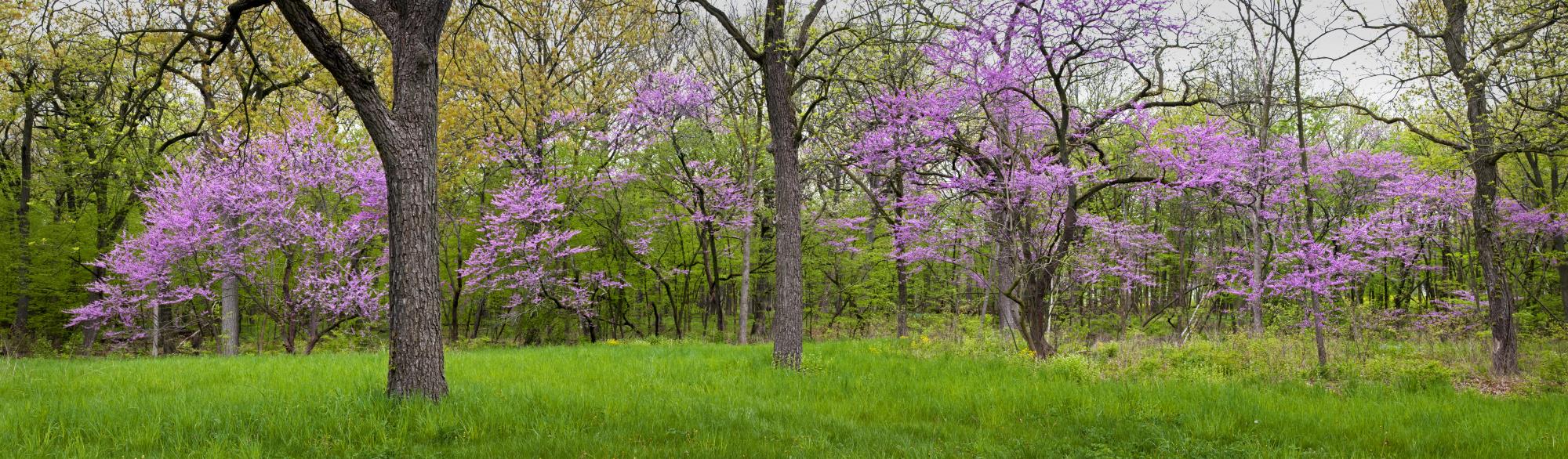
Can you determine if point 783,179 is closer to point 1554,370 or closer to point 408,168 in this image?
point 408,168

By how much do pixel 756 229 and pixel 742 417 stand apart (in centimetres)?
1613

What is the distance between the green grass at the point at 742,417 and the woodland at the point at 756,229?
0.05m

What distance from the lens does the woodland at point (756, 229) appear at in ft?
17.1

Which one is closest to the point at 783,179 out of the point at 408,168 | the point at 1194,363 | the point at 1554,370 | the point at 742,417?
the point at 742,417

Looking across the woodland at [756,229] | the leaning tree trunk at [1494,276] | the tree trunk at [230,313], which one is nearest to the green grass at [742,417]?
the woodland at [756,229]

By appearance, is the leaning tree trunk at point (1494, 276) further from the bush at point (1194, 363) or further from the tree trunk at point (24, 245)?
the tree trunk at point (24, 245)

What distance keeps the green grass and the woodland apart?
0.05m

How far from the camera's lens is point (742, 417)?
511cm

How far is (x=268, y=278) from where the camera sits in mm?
14266

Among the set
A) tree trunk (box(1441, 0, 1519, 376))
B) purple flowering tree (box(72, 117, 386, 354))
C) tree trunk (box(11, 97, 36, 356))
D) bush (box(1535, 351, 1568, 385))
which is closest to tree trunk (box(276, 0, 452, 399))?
purple flowering tree (box(72, 117, 386, 354))

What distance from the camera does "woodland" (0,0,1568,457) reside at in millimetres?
5199

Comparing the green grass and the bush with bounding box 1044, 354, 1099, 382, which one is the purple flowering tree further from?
the bush with bounding box 1044, 354, 1099, 382

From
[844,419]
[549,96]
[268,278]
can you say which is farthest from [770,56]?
[268,278]

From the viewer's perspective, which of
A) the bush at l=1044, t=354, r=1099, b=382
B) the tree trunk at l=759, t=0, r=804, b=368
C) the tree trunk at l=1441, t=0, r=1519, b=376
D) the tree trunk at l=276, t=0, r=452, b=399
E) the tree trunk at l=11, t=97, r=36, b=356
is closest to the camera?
the tree trunk at l=276, t=0, r=452, b=399
